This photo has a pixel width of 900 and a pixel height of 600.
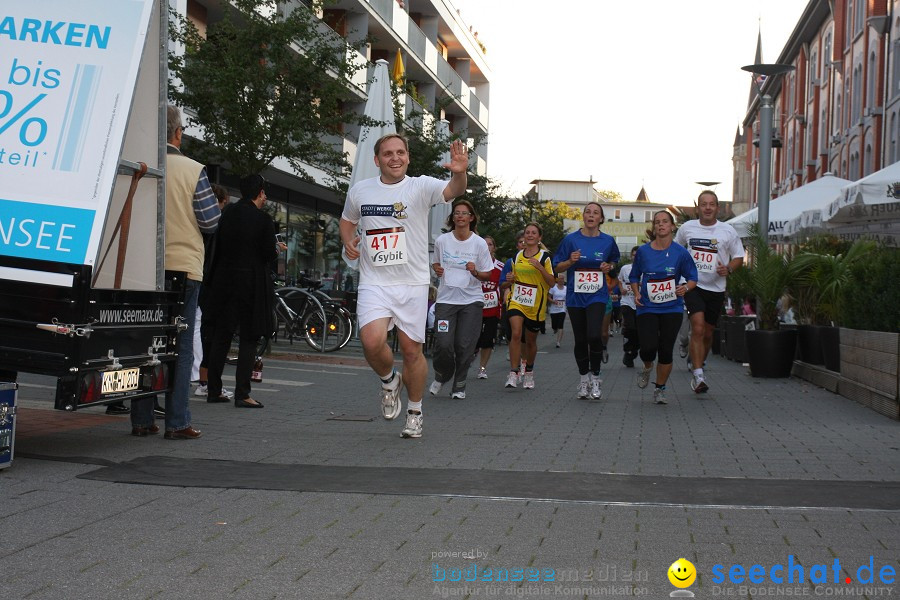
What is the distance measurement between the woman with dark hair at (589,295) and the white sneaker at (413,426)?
3872 mm

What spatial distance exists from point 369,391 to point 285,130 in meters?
5.53

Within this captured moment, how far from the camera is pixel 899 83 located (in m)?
34.9

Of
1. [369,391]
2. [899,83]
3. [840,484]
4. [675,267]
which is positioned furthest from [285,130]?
[899,83]

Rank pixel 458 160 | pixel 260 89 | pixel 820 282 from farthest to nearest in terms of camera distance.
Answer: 1. pixel 260 89
2. pixel 820 282
3. pixel 458 160

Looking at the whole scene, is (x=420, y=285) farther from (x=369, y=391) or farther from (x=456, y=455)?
(x=369, y=391)

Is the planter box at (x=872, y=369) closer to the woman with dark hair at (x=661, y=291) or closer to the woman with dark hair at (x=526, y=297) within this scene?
the woman with dark hair at (x=661, y=291)

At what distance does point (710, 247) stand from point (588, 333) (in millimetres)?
2792

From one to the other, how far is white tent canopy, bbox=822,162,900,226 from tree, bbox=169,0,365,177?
7.34 meters

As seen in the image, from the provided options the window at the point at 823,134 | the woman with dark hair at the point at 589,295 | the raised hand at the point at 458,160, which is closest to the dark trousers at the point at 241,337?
the raised hand at the point at 458,160

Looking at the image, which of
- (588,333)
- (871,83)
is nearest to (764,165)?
(588,333)

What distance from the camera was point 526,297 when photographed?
13.2 meters

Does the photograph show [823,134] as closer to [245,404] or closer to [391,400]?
[245,404]

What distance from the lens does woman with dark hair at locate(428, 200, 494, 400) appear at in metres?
11.7

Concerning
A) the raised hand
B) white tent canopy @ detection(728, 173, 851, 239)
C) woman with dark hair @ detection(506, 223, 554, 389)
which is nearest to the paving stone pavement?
the raised hand
